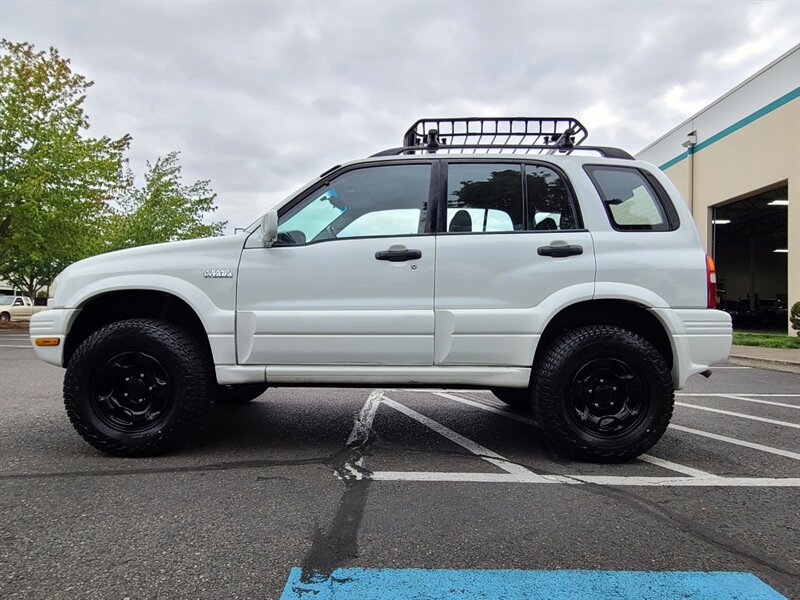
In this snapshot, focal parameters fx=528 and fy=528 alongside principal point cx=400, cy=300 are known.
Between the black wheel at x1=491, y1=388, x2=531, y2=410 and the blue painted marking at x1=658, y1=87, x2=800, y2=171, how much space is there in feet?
49.7

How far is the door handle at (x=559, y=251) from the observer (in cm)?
347

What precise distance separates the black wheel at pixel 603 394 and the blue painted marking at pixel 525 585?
1.32 metres

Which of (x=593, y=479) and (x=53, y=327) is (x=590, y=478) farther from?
(x=53, y=327)

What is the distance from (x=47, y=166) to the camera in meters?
17.3

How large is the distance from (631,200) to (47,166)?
19308 mm

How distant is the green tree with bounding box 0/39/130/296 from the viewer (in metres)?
16.8

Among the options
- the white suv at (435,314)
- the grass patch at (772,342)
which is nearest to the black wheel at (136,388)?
the white suv at (435,314)

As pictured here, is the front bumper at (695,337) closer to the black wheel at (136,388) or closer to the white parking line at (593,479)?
the white parking line at (593,479)

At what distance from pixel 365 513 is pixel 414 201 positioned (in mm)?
2127

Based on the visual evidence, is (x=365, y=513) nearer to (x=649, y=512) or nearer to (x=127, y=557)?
(x=127, y=557)

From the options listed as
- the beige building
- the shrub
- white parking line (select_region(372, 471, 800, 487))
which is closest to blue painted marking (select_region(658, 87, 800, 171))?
the beige building

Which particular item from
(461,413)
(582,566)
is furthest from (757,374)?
(582,566)

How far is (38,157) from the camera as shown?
665 inches

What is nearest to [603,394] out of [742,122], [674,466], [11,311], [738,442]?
[674,466]
